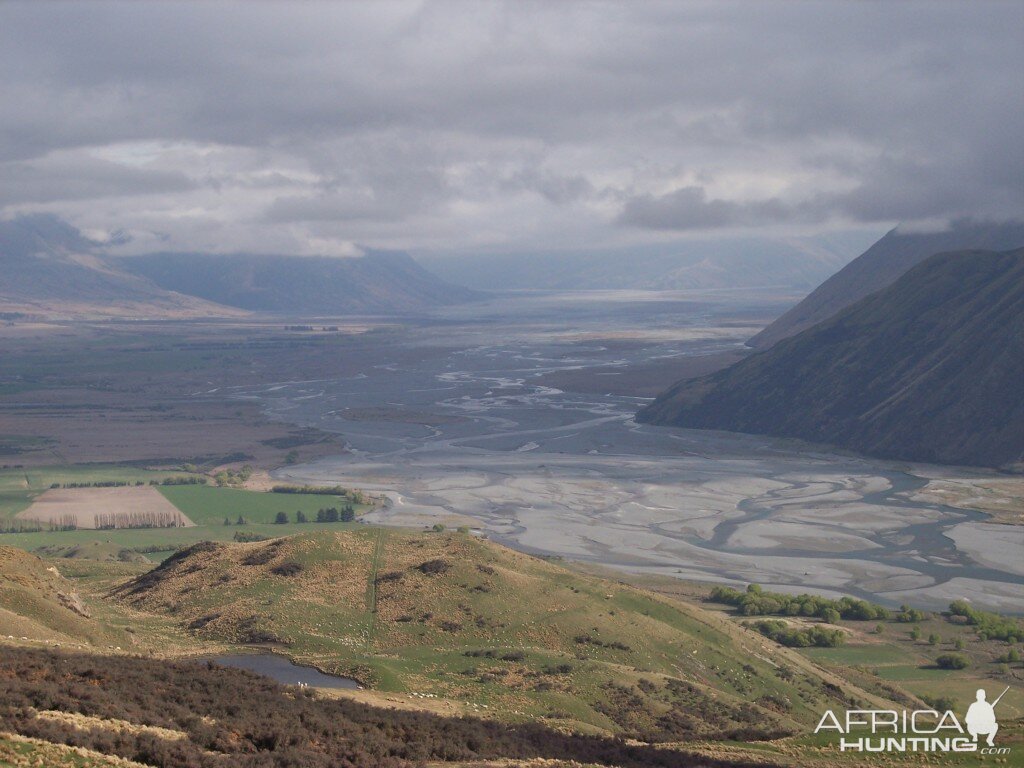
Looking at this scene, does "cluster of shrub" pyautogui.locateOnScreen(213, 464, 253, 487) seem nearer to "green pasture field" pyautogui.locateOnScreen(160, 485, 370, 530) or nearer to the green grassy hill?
"green pasture field" pyautogui.locateOnScreen(160, 485, 370, 530)

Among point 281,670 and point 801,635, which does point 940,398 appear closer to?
point 801,635

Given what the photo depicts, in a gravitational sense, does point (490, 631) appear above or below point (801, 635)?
above

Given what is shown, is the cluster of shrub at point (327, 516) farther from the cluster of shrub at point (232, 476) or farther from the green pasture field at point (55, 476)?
the green pasture field at point (55, 476)

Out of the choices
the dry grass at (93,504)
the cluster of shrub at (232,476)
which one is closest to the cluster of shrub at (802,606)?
the dry grass at (93,504)

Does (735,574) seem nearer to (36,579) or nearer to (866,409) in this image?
(36,579)

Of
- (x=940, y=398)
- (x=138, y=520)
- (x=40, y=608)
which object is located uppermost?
(x=940, y=398)

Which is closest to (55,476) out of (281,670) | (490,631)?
(490,631)
